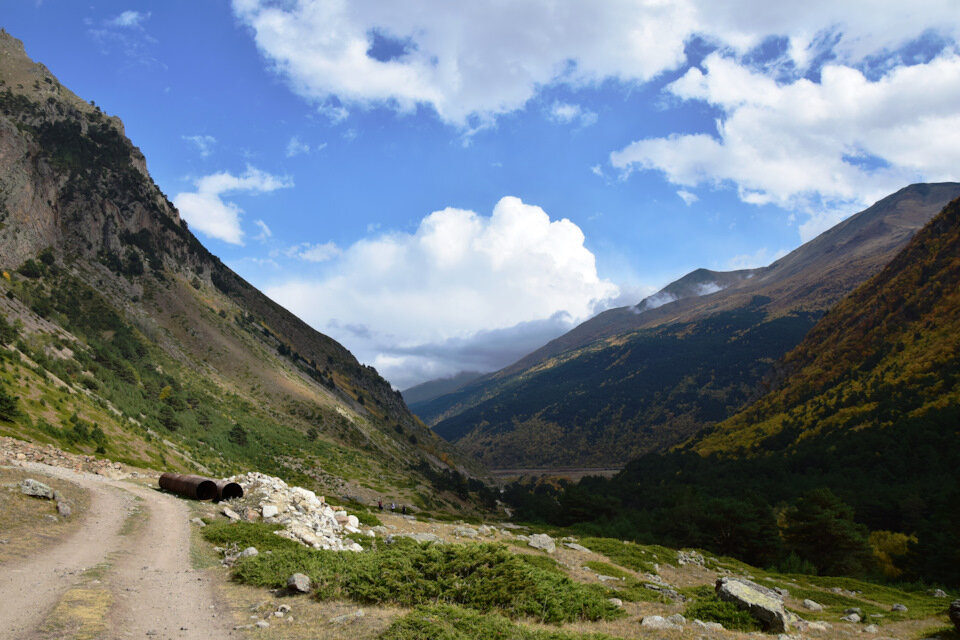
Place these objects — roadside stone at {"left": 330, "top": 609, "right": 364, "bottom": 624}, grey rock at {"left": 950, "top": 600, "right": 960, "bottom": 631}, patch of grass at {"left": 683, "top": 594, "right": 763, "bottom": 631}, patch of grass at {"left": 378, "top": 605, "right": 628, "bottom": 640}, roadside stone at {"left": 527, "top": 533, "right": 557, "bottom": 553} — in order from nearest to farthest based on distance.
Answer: patch of grass at {"left": 378, "top": 605, "right": 628, "bottom": 640} < roadside stone at {"left": 330, "top": 609, "right": 364, "bottom": 624} < grey rock at {"left": 950, "top": 600, "right": 960, "bottom": 631} < patch of grass at {"left": 683, "top": 594, "right": 763, "bottom": 631} < roadside stone at {"left": 527, "top": 533, "right": 557, "bottom": 553}

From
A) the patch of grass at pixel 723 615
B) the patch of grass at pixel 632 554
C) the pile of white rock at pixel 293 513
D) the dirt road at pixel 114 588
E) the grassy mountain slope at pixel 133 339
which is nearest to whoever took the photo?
the dirt road at pixel 114 588

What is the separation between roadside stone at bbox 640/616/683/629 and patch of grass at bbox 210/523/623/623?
107 cm

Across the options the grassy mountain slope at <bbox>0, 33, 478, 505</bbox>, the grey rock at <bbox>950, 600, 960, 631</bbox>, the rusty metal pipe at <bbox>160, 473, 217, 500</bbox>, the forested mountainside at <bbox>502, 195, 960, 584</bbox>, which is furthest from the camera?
the grassy mountain slope at <bbox>0, 33, 478, 505</bbox>

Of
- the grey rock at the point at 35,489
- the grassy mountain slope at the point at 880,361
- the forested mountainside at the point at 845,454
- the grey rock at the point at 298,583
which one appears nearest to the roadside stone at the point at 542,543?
the grey rock at the point at 298,583

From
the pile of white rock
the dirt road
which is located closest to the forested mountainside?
the pile of white rock

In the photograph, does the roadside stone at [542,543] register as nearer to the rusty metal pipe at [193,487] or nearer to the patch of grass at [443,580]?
the patch of grass at [443,580]

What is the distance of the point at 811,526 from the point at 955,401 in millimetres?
59981

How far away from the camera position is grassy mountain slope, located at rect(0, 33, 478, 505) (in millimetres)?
48250

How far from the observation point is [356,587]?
13656mm

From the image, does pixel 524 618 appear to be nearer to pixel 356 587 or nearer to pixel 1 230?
pixel 356 587

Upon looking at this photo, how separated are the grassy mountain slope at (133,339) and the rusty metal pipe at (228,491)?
16.1 metres

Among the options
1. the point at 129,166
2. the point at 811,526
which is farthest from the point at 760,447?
the point at 129,166

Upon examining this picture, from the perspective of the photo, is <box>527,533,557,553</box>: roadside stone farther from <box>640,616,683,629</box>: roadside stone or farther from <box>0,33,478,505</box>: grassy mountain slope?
<box>0,33,478,505</box>: grassy mountain slope

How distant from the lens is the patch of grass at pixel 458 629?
1014 cm
